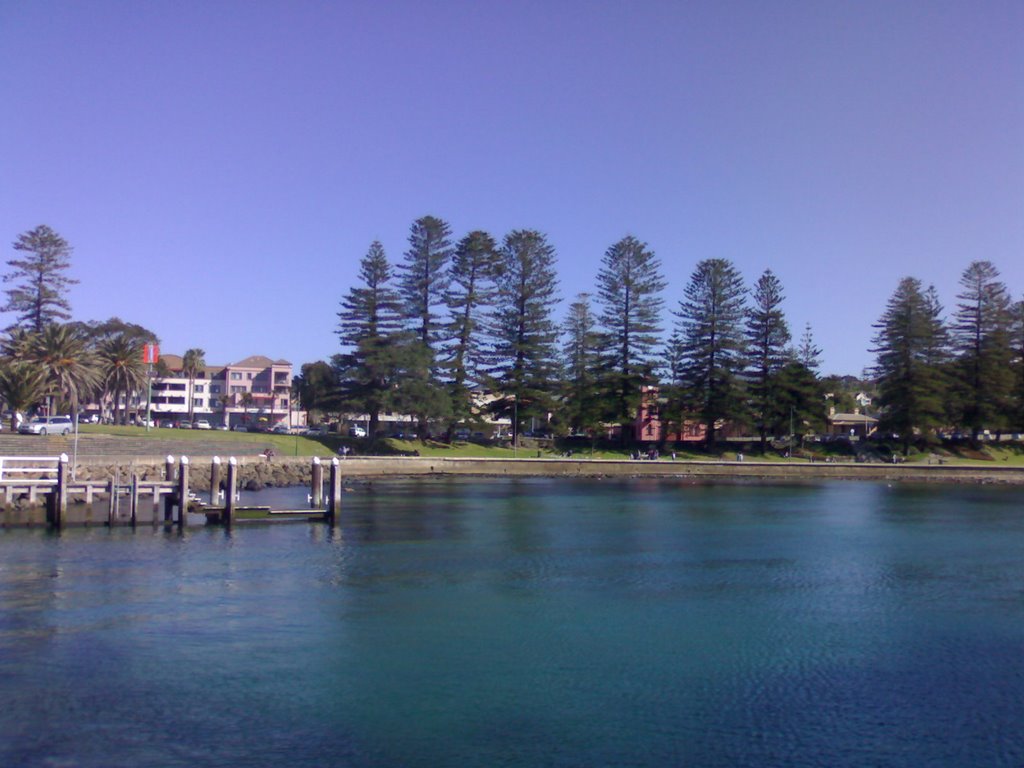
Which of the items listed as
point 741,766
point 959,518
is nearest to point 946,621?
point 741,766

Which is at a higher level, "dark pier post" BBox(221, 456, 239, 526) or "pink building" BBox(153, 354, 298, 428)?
"pink building" BBox(153, 354, 298, 428)

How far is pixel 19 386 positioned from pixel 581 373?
47.6 metres

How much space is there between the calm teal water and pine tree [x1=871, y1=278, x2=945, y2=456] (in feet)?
160

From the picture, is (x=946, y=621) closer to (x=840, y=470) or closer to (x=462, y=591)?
(x=462, y=591)

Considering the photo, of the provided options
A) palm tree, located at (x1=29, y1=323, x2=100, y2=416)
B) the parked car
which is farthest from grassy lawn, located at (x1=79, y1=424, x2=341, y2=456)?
palm tree, located at (x1=29, y1=323, x2=100, y2=416)

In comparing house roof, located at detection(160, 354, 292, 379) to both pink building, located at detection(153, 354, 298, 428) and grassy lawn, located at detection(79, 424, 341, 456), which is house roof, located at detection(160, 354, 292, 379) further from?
grassy lawn, located at detection(79, 424, 341, 456)

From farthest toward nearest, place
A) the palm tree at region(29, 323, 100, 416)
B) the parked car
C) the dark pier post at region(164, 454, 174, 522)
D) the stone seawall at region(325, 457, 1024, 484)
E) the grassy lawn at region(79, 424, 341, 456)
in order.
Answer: the stone seawall at region(325, 457, 1024, 484), the palm tree at region(29, 323, 100, 416), the grassy lawn at region(79, 424, 341, 456), the parked car, the dark pier post at region(164, 454, 174, 522)

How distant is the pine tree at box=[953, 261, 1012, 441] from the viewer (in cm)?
8231

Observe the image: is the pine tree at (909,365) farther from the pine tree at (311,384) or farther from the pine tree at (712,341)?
the pine tree at (311,384)

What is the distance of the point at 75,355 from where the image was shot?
66688 mm

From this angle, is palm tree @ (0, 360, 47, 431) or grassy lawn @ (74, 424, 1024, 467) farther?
grassy lawn @ (74, 424, 1024, 467)

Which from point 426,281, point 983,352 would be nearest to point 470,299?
point 426,281

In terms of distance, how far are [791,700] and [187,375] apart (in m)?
122

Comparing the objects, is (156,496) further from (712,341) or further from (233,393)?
(233,393)
